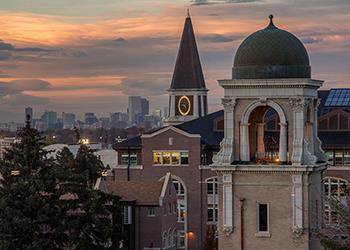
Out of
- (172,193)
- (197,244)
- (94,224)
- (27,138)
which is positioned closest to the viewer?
(94,224)

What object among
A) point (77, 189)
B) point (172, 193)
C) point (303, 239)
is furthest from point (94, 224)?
point (172, 193)

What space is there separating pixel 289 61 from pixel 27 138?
17.6 m

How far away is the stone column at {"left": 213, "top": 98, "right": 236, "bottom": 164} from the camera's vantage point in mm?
48500

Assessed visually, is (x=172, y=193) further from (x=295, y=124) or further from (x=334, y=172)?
(x=295, y=124)

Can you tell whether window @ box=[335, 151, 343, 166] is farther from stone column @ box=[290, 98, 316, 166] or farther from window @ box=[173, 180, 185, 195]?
stone column @ box=[290, 98, 316, 166]

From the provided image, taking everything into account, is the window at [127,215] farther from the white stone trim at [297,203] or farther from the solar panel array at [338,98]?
the white stone trim at [297,203]

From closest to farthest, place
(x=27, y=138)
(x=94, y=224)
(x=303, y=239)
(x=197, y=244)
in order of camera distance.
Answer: (x=303, y=239) → (x=94, y=224) → (x=27, y=138) → (x=197, y=244)

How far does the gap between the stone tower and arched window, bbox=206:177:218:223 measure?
4407 cm

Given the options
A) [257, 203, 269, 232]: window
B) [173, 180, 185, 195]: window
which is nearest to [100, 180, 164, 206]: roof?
[173, 180, 185, 195]: window

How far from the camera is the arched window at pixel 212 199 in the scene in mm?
92875

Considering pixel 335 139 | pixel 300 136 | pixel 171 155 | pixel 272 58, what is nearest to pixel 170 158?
pixel 171 155

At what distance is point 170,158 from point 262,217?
46.5 metres

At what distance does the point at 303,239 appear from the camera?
4778cm

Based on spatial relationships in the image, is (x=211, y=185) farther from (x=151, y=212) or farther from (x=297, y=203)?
(x=297, y=203)
